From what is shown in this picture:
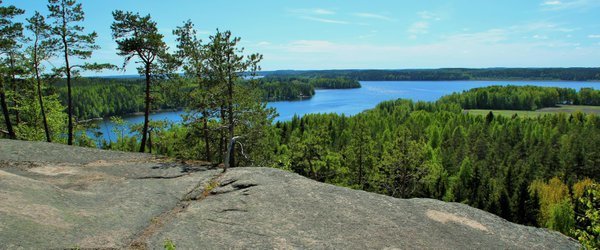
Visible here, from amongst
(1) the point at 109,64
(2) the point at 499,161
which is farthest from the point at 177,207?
(2) the point at 499,161

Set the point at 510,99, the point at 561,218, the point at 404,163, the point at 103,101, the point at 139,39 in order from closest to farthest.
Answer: the point at 139,39, the point at 404,163, the point at 561,218, the point at 103,101, the point at 510,99

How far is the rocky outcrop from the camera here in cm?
1003

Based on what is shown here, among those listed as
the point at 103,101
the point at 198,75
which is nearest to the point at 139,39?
the point at 198,75

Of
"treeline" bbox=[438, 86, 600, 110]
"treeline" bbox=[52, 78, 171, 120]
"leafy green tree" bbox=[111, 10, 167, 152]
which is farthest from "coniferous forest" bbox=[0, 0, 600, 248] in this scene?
"treeline" bbox=[438, 86, 600, 110]

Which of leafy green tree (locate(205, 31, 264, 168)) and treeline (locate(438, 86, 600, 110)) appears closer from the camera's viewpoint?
leafy green tree (locate(205, 31, 264, 168))

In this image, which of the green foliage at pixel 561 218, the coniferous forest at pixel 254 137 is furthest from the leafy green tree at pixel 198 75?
the green foliage at pixel 561 218

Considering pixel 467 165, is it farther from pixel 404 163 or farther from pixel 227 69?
pixel 227 69

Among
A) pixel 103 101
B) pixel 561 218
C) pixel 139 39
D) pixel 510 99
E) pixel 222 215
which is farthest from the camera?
pixel 510 99

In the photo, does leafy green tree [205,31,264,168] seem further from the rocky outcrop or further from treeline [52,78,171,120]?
treeline [52,78,171,120]

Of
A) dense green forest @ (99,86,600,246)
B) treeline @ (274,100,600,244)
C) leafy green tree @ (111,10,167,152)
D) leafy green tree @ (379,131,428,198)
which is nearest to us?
leafy green tree @ (111,10,167,152)

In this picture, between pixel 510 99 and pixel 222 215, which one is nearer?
pixel 222 215

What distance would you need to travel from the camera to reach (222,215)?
11680mm

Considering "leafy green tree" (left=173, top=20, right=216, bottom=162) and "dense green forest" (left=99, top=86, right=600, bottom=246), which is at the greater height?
"leafy green tree" (left=173, top=20, right=216, bottom=162)

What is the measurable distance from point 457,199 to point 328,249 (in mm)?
57712
